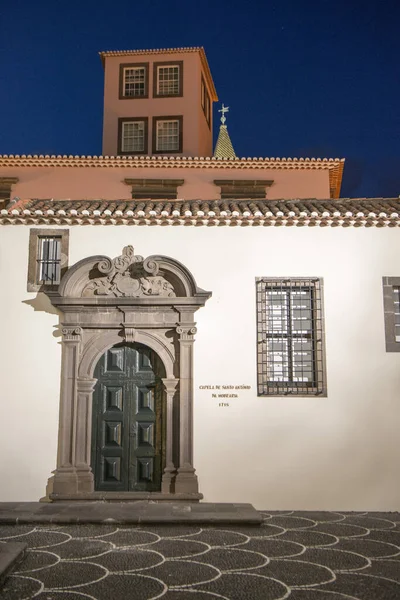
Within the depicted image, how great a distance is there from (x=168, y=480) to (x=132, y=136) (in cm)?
1664

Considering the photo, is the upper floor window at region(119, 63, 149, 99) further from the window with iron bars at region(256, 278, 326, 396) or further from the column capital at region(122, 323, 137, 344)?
the column capital at region(122, 323, 137, 344)

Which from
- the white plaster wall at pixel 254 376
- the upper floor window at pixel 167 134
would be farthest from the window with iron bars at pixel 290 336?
the upper floor window at pixel 167 134

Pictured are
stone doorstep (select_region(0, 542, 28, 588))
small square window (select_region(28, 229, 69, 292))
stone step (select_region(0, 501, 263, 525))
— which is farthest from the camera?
small square window (select_region(28, 229, 69, 292))

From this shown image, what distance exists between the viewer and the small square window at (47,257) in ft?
31.0

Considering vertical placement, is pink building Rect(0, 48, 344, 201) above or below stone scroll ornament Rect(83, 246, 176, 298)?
above

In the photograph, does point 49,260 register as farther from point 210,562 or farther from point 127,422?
point 210,562

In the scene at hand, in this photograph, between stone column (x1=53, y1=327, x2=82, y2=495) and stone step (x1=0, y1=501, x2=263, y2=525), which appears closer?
stone step (x1=0, y1=501, x2=263, y2=525)

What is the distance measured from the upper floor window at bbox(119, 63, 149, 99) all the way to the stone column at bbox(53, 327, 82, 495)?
1623 centimetres

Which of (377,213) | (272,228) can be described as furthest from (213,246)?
(377,213)

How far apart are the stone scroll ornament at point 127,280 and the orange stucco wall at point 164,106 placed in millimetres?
13743

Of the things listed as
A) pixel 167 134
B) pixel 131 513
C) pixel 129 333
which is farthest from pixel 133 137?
pixel 131 513

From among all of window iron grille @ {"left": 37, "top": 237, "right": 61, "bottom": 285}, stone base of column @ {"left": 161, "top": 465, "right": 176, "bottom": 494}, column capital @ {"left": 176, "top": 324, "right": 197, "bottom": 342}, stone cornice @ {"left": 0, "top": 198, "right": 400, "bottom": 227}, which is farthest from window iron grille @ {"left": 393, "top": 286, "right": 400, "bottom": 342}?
window iron grille @ {"left": 37, "top": 237, "right": 61, "bottom": 285}

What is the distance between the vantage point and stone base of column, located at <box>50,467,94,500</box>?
8742mm

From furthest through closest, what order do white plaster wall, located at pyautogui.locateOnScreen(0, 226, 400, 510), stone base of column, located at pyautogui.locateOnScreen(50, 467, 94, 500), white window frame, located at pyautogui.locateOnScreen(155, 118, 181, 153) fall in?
1. white window frame, located at pyautogui.locateOnScreen(155, 118, 181, 153)
2. white plaster wall, located at pyautogui.locateOnScreen(0, 226, 400, 510)
3. stone base of column, located at pyautogui.locateOnScreen(50, 467, 94, 500)
